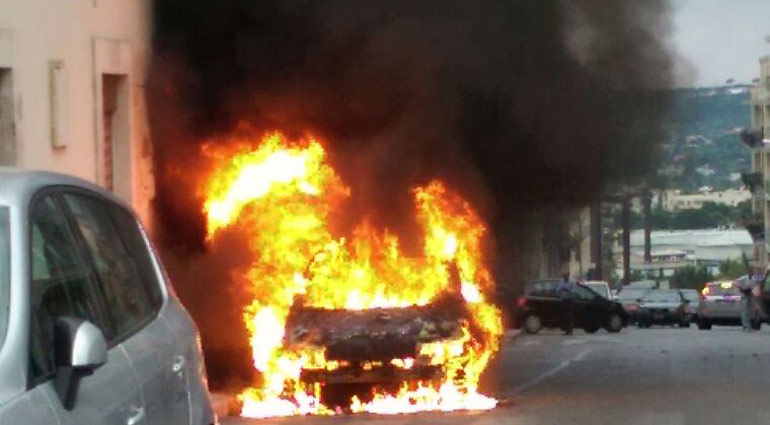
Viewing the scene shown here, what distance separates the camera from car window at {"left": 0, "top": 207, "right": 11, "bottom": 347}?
13.5 ft

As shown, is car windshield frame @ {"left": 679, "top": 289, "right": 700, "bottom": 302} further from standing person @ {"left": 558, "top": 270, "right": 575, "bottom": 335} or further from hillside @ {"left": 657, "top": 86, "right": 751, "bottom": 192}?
standing person @ {"left": 558, "top": 270, "right": 575, "bottom": 335}

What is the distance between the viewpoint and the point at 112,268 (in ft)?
17.1

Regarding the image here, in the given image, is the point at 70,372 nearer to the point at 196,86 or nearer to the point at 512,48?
the point at 196,86

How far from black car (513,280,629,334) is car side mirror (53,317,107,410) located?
107 ft

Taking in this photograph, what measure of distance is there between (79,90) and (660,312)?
32.7 m

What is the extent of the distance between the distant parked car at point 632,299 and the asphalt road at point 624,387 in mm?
17494

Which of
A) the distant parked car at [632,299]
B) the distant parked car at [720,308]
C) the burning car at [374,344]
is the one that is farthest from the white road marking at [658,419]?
the distant parked car at [632,299]

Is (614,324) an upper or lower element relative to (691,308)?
upper

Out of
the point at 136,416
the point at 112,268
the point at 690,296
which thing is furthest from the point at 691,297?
the point at 136,416

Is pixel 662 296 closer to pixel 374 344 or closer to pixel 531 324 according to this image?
pixel 531 324

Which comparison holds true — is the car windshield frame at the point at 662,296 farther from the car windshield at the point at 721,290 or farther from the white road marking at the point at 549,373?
the white road marking at the point at 549,373

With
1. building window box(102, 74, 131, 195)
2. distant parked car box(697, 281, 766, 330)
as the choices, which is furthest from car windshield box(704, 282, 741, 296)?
building window box(102, 74, 131, 195)

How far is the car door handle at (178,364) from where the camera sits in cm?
545

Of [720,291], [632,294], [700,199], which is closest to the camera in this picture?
[720,291]
